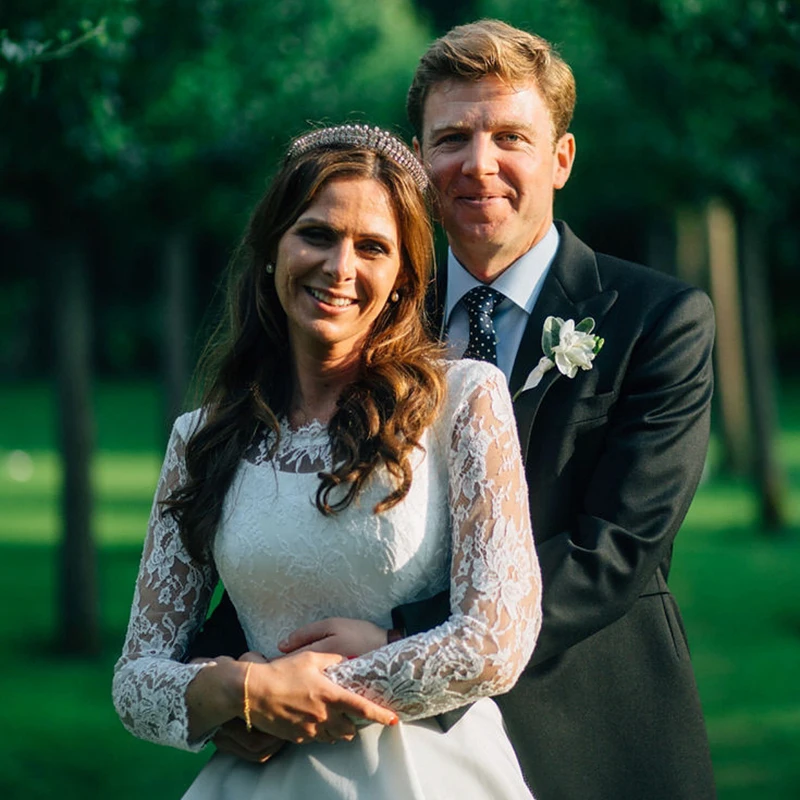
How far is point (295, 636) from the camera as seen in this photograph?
3.15 metres

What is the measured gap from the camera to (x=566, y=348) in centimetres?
362

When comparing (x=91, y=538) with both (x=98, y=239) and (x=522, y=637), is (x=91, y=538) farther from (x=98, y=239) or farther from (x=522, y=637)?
(x=522, y=637)

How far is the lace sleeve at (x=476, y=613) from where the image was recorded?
118 inches

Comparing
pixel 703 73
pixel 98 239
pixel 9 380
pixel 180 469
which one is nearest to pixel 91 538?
pixel 98 239

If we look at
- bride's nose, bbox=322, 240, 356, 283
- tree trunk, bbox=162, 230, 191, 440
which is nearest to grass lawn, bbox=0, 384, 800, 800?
tree trunk, bbox=162, 230, 191, 440

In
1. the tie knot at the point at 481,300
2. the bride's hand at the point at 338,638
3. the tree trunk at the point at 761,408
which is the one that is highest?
the tie knot at the point at 481,300

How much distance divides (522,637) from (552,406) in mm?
767

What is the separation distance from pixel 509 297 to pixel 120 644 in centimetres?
824

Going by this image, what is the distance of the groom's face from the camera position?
151 inches

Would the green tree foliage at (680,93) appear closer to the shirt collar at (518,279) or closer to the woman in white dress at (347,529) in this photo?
the shirt collar at (518,279)

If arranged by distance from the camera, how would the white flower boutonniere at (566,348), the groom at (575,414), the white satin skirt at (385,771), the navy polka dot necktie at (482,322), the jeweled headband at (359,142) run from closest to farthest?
the white satin skirt at (385,771), the jeweled headband at (359,142), the groom at (575,414), the white flower boutonniere at (566,348), the navy polka dot necktie at (482,322)

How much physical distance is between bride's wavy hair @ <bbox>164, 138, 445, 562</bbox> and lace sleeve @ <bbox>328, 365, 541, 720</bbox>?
16 centimetres

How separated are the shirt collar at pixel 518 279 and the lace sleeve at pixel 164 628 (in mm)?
855

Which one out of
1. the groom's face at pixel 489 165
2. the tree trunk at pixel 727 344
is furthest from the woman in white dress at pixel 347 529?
the tree trunk at pixel 727 344
